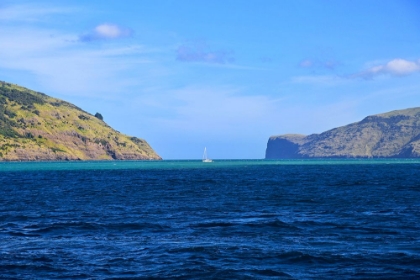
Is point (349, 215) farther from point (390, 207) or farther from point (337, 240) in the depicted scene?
point (337, 240)

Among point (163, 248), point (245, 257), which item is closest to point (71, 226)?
point (163, 248)

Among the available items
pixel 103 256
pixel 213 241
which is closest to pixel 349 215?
pixel 213 241

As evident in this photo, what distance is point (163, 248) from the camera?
110 ft

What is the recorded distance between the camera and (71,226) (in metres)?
43.3

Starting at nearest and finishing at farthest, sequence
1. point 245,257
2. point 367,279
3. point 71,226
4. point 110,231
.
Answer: point 367,279, point 245,257, point 110,231, point 71,226

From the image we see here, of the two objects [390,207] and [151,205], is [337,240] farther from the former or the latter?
[151,205]

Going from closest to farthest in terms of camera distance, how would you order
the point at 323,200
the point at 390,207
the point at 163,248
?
the point at 163,248
the point at 390,207
the point at 323,200

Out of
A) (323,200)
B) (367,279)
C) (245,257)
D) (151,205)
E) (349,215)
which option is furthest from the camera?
(323,200)

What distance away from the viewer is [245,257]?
101 feet

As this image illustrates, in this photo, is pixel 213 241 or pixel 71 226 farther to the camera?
pixel 71 226

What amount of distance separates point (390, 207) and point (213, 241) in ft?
88.9

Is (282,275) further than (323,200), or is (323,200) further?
(323,200)

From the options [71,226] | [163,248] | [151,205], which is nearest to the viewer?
[163,248]

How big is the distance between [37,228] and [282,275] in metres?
22.7
